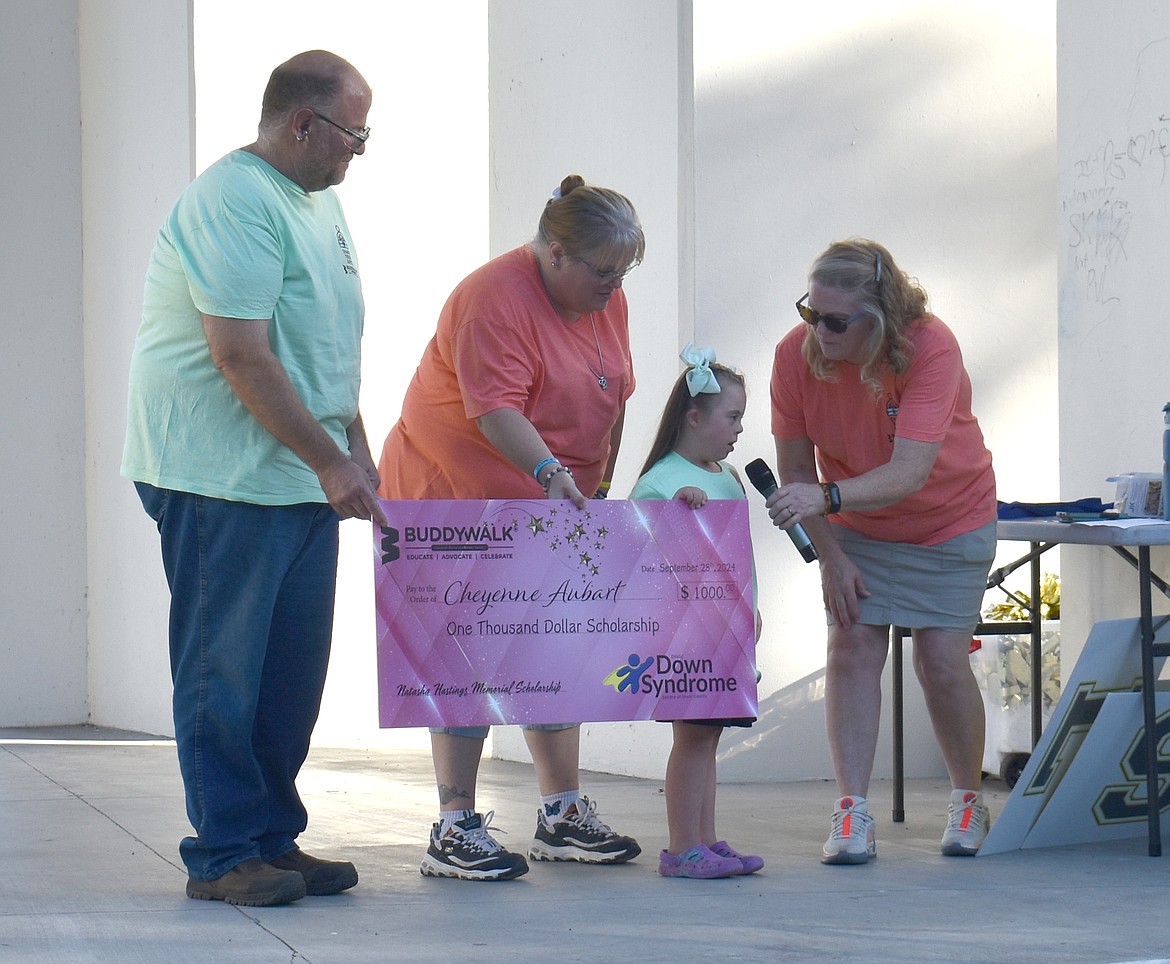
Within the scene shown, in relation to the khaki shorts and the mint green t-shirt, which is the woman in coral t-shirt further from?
the khaki shorts

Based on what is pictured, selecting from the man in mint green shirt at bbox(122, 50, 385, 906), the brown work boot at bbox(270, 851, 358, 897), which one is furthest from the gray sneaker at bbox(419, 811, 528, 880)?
the man in mint green shirt at bbox(122, 50, 385, 906)

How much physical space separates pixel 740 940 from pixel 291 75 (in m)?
1.95

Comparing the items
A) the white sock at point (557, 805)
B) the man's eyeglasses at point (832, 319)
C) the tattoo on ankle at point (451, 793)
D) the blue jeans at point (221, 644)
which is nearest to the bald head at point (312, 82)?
the blue jeans at point (221, 644)

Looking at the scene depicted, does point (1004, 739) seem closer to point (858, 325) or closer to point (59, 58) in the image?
point (858, 325)

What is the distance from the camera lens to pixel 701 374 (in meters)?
3.88

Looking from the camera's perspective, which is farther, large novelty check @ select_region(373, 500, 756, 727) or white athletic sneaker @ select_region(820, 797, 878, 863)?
white athletic sneaker @ select_region(820, 797, 878, 863)

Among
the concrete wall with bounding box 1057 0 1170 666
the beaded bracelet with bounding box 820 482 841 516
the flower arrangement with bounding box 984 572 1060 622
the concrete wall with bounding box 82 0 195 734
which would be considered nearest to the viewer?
the beaded bracelet with bounding box 820 482 841 516

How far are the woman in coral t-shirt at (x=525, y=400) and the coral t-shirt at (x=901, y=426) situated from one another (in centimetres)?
46

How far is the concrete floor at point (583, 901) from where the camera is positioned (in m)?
3.16

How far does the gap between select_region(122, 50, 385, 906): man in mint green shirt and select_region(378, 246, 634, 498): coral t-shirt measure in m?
0.37

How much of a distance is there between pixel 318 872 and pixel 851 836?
132 centimetres

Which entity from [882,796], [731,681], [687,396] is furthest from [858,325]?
[882,796]

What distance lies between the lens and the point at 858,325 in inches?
161

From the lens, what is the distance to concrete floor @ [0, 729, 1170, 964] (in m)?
3.16
